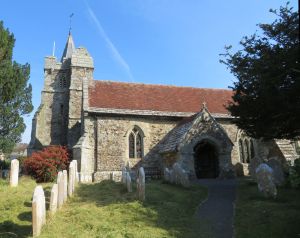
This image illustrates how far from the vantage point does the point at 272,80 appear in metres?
10.7

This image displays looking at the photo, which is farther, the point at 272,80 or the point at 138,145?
the point at 138,145

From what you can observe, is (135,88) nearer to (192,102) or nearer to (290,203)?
Answer: (192,102)

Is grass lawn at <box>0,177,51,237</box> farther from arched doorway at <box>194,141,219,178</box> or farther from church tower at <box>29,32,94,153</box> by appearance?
church tower at <box>29,32,94,153</box>

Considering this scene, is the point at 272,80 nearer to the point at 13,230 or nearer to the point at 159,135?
the point at 13,230

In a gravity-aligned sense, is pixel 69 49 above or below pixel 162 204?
above

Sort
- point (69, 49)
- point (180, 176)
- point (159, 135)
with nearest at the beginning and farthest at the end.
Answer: point (180, 176) → point (159, 135) → point (69, 49)

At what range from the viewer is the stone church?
19.7 m

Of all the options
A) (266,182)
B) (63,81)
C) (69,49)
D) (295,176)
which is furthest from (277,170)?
(69,49)

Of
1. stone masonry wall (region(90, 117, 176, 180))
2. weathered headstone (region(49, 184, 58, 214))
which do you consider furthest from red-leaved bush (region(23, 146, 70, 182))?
weathered headstone (region(49, 184, 58, 214))

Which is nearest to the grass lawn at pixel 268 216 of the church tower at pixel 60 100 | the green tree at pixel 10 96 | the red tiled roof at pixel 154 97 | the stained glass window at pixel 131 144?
the stained glass window at pixel 131 144

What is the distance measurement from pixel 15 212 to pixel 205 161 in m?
14.4

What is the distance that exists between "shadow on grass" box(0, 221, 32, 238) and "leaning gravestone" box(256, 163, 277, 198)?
7949 millimetres

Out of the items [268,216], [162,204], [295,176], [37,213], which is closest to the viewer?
[37,213]

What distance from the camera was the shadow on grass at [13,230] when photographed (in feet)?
25.4
